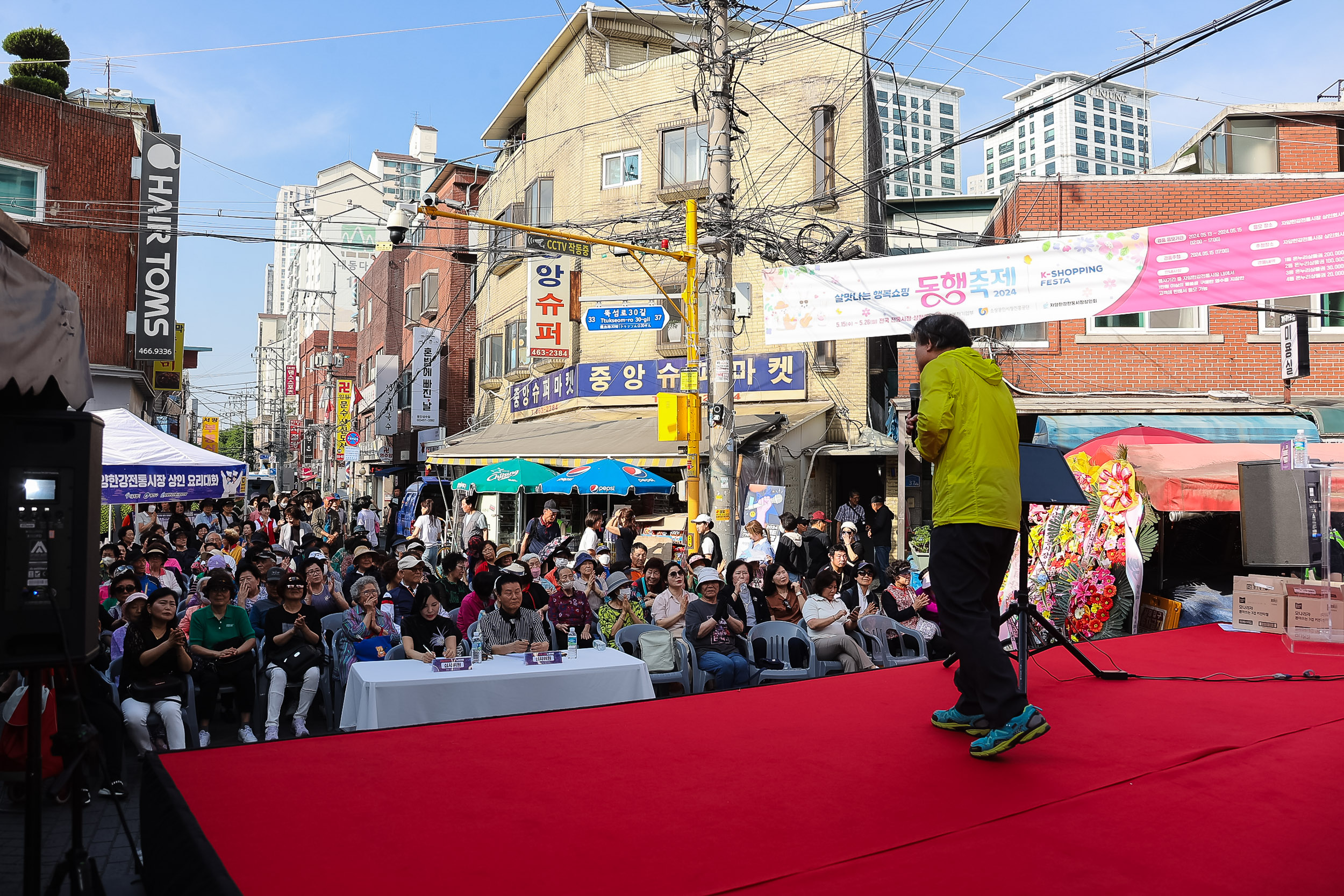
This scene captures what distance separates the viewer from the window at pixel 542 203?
79.6ft

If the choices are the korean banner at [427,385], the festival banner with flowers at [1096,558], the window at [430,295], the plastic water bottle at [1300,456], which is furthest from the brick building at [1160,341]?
the window at [430,295]

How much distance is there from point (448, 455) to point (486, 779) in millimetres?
19372

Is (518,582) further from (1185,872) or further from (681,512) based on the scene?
(681,512)

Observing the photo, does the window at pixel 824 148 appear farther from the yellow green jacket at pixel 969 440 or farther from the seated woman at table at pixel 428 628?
the yellow green jacket at pixel 969 440

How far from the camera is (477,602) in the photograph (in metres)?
8.56

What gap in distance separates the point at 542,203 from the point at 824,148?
8.25 m

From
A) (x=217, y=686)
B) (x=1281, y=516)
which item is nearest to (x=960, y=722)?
(x=1281, y=516)

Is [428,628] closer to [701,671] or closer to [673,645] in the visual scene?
[673,645]

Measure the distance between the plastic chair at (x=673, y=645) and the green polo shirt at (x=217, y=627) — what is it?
9.90 feet

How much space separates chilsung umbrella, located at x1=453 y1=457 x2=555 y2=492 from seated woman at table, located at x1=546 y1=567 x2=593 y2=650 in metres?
6.96

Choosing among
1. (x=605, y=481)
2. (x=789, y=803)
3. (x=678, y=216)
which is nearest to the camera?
(x=789, y=803)

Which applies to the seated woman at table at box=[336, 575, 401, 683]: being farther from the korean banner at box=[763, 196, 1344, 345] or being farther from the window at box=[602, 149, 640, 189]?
the window at box=[602, 149, 640, 189]

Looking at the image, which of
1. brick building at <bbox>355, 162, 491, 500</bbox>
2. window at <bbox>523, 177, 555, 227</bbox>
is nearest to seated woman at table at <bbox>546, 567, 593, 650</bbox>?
window at <bbox>523, 177, 555, 227</bbox>

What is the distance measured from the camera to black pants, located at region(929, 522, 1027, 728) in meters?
3.43
